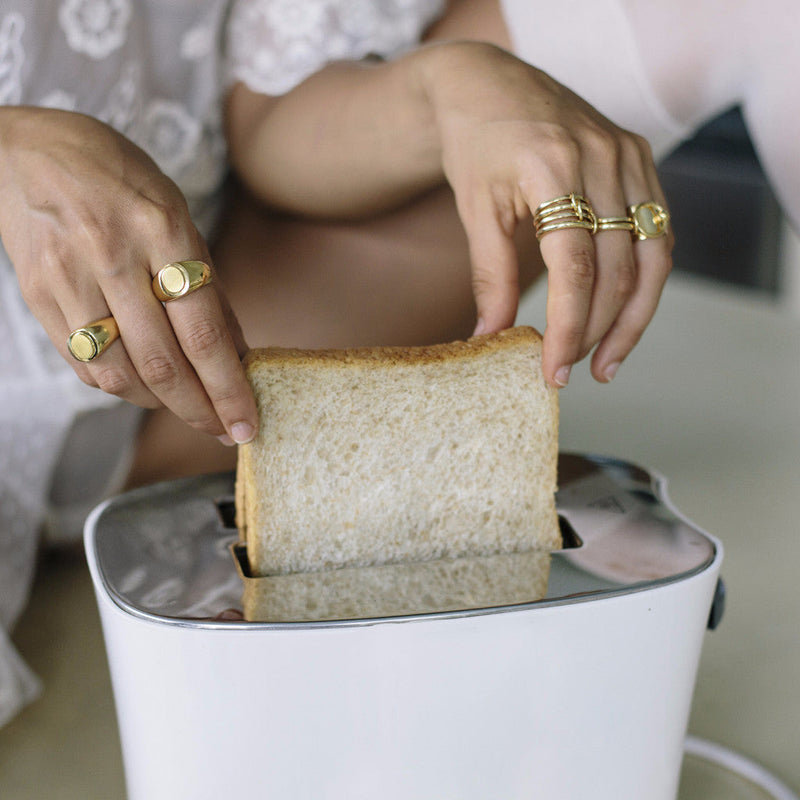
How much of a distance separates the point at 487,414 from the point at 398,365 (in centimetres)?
6

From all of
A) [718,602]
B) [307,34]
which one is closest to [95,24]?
[307,34]

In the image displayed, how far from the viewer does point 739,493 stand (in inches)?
45.4

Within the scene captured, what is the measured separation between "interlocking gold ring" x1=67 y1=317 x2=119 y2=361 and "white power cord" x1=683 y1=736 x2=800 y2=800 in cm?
52

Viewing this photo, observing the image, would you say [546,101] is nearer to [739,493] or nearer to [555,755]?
[555,755]

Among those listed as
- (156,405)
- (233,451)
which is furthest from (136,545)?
(233,451)

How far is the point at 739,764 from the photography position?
0.73 metres

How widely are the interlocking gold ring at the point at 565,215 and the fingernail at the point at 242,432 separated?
0.21 m

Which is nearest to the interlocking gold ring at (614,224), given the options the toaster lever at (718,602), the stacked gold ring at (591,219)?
the stacked gold ring at (591,219)

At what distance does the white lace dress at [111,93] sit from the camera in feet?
2.80

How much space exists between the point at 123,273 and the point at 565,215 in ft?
0.88

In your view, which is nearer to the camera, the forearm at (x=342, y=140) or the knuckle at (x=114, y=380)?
the knuckle at (x=114, y=380)

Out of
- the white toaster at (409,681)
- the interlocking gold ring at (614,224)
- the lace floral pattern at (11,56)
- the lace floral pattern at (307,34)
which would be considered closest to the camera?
the white toaster at (409,681)

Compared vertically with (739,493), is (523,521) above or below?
above

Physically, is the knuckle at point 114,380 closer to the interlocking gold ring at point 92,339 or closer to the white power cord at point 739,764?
the interlocking gold ring at point 92,339
